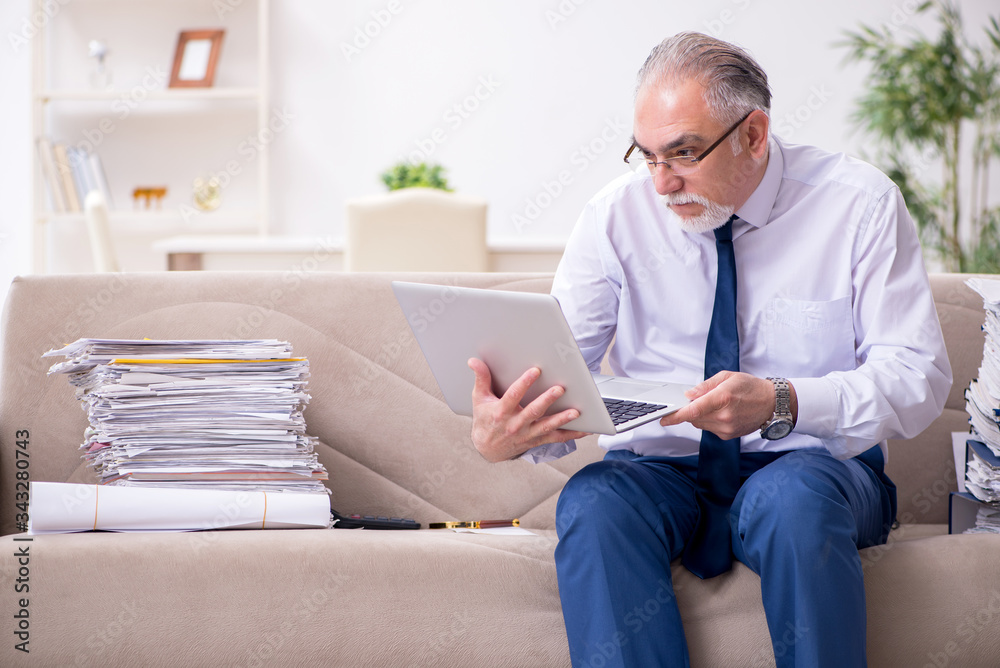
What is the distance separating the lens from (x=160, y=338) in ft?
4.81

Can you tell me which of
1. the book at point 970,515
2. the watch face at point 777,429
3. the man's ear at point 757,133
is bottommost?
the book at point 970,515

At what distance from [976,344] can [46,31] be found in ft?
14.5

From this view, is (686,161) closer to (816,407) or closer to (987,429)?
(816,407)

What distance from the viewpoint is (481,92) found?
4.36 metres

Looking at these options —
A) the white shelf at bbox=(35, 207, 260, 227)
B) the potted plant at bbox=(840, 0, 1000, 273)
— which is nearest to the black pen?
the potted plant at bbox=(840, 0, 1000, 273)

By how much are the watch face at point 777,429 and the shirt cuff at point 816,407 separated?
18 millimetres

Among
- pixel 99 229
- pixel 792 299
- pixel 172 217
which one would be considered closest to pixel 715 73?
pixel 792 299

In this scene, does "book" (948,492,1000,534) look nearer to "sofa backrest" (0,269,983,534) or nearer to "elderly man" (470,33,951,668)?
"sofa backrest" (0,269,983,534)

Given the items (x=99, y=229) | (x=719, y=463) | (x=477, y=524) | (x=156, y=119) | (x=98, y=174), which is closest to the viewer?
(x=719, y=463)

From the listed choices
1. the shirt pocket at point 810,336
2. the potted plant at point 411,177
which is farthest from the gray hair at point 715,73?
the potted plant at point 411,177

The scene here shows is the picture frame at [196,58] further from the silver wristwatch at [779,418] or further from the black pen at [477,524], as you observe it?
the silver wristwatch at [779,418]

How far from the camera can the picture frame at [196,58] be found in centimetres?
420

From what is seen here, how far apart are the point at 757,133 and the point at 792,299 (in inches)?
9.6

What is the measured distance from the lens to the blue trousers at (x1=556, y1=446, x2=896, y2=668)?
974 mm
